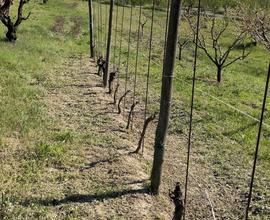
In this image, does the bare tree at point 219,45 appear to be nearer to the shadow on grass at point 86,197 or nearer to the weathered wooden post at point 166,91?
the weathered wooden post at point 166,91

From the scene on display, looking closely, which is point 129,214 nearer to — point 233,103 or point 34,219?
point 34,219

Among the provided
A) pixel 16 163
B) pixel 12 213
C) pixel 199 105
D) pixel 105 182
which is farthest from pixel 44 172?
pixel 199 105

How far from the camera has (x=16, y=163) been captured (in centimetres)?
1172

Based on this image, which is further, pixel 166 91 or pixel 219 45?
pixel 219 45

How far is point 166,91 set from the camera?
34.0 feet

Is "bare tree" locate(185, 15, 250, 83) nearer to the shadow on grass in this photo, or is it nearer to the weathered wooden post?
the weathered wooden post

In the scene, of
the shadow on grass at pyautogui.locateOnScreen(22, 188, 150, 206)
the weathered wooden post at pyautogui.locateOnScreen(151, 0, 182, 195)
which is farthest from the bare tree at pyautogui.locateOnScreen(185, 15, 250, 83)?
the shadow on grass at pyautogui.locateOnScreen(22, 188, 150, 206)

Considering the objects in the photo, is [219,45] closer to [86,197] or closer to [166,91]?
[166,91]

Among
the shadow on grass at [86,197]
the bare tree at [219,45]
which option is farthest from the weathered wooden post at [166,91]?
the bare tree at [219,45]

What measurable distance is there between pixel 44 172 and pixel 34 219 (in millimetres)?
2436

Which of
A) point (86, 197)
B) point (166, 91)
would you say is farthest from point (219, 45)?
point (86, 197)

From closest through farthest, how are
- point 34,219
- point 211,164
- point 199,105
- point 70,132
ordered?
point 34,219 < point 211,164 < point 70,132 < point 199,105

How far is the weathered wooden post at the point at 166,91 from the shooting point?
991 centimetres

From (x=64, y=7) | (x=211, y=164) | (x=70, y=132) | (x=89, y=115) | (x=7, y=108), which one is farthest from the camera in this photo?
(x=64, y=7)
